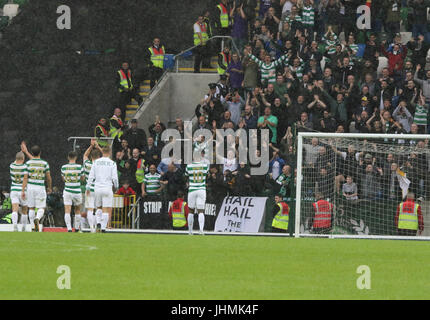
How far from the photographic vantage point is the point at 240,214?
26094 mm

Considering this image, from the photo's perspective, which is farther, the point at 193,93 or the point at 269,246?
the point at 193,93

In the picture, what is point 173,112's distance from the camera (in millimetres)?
33219

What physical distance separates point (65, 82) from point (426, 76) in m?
13.2

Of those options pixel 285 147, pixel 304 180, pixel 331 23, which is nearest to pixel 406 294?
pixel 304 180

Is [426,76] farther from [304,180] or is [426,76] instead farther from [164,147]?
[164,147]

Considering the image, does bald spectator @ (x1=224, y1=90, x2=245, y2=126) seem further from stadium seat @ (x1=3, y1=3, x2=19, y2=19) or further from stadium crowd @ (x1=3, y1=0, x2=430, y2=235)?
stadium seat @ (x1=3, y1=3, x2=19, y2=19)

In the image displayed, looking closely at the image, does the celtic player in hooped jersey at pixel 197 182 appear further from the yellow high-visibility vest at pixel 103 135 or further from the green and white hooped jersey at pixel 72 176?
the yellow high-visibility vest at pixel 103 135

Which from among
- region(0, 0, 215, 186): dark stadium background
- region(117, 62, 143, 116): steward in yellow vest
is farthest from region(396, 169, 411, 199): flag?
region(0, 0, 215, 186): dark stadium background

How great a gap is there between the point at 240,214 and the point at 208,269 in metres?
12.6

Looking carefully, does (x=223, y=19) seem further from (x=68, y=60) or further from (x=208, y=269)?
(x=208, y=269)

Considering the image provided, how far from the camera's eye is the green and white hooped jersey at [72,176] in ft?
78.6

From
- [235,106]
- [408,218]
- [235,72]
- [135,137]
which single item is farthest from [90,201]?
[408,218]

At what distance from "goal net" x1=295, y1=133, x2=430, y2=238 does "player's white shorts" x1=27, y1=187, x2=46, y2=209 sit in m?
6.02

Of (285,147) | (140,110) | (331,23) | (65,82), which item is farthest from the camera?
(65,82)
